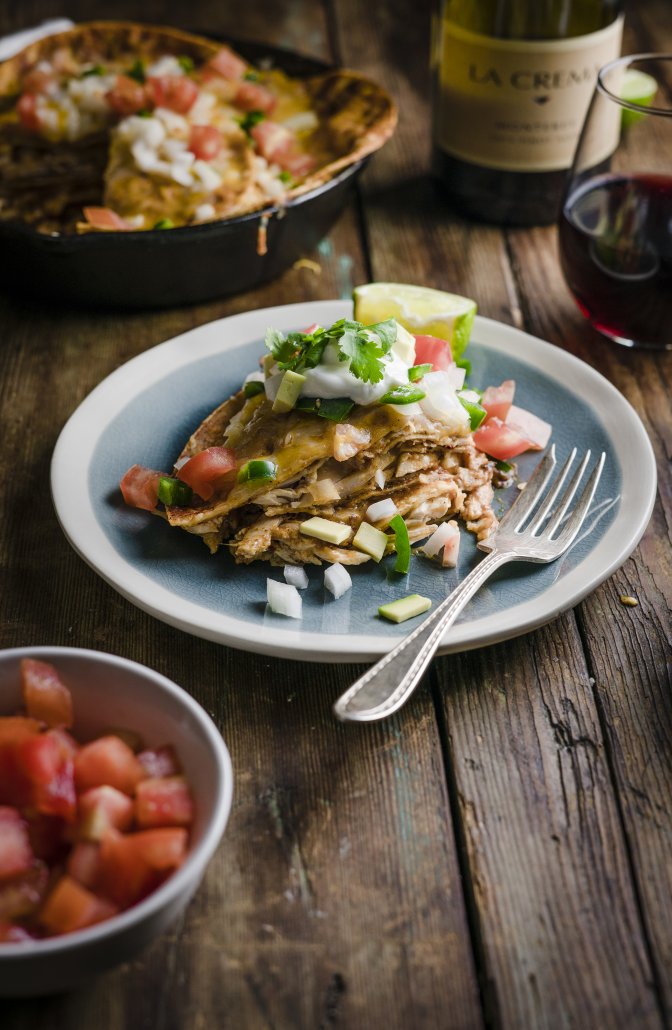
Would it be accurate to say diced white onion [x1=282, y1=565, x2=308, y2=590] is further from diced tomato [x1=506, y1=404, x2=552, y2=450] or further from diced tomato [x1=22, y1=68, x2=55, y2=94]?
diced tomato [x1=22, y1=68, x2=55, y2=94]

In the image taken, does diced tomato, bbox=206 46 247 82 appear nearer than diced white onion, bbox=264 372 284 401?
No

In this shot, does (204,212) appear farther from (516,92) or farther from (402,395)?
(402,395)

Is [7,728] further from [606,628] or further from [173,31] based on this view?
[173,31]

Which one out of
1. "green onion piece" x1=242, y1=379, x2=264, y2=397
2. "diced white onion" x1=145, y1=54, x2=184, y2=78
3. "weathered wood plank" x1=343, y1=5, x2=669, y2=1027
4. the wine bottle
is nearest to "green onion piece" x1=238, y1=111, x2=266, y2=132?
"diced white onion" x1=145, y1=54, x2=184, y2=78

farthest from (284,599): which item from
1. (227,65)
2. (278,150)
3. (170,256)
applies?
(227,65)

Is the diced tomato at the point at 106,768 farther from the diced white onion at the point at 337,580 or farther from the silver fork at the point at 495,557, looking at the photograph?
the diced white onion at the point at 337,580

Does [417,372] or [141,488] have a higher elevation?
[417,372]

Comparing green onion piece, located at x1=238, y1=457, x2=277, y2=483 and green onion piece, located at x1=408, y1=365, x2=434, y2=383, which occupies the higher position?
green onion piece, located at x1=408, y1=365, x2=434, y2=383
